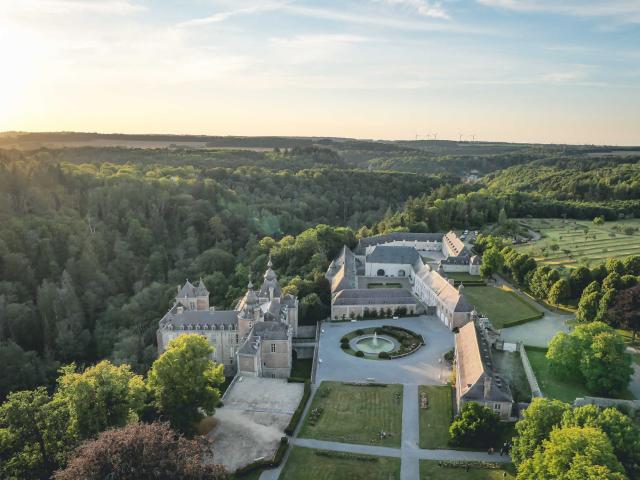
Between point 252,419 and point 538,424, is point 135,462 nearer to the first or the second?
point 252,419

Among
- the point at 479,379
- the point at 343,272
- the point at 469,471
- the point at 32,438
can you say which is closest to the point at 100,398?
the point at 32,438

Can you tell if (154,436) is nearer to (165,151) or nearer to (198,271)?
(198,271)

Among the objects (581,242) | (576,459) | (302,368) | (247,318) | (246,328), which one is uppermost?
(581,242)

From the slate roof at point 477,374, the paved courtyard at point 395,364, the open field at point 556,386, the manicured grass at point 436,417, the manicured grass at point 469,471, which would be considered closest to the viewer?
the manicured grass at point 469,471

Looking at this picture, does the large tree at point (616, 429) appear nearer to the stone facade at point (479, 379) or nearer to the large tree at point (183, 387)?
the stone facade at point (479, 379)

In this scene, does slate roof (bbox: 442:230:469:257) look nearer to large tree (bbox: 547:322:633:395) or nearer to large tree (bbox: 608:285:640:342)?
large tree (bbox: 608:285:640:342)

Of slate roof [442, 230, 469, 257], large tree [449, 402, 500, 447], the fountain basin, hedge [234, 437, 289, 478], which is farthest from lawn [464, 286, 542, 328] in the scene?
hedge [234, 437, 289, 478]

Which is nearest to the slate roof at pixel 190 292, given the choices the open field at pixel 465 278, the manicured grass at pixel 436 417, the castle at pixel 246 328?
the castle at pixel 246 328
